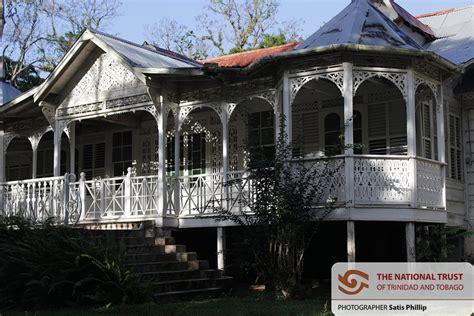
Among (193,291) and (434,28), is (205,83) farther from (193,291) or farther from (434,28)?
(434,28)

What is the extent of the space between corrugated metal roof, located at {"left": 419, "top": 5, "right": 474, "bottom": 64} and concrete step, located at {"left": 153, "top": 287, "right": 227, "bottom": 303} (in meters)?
8.07

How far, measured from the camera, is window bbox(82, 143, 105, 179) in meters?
19.9

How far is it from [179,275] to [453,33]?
10.7 m

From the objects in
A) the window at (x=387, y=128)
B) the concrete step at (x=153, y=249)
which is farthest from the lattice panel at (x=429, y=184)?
the concrete step at (x=153, y=249)

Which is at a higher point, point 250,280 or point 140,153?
point 140,153

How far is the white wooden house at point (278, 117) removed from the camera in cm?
1292

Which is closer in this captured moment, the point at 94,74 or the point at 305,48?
the point at 305,48

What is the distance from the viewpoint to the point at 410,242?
12.8 metres

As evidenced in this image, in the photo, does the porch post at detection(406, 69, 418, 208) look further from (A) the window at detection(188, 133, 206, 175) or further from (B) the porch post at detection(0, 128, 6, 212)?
(B) the porch post at detection(0, 128, 6, 212)

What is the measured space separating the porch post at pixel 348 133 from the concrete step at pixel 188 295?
3.01 meters

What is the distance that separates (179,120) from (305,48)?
146 inches

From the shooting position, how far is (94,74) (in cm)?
1619

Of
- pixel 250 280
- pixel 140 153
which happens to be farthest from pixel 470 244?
pixel 140 153
